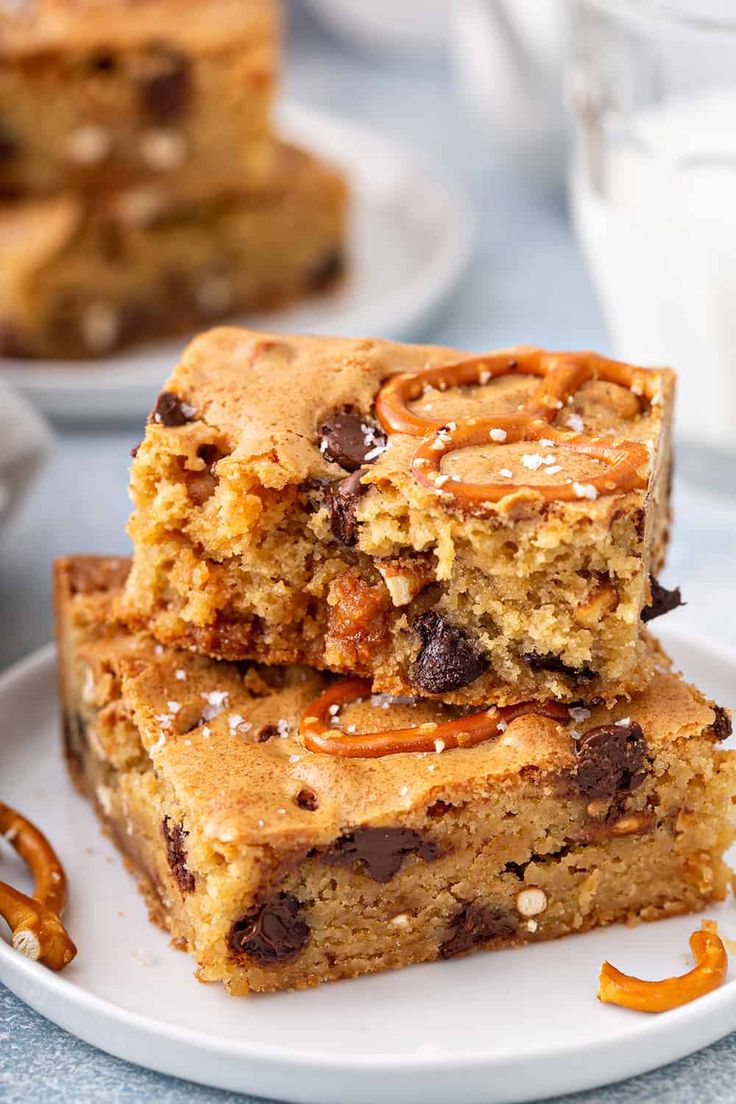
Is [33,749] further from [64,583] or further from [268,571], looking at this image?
[268,571]

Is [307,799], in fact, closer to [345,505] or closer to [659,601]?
[345,505]

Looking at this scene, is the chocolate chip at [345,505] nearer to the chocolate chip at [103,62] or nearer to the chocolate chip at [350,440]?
the chocolate chip at [350,440]

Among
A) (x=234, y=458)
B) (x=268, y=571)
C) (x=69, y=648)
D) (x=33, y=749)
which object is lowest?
→ (x=33, y=749)

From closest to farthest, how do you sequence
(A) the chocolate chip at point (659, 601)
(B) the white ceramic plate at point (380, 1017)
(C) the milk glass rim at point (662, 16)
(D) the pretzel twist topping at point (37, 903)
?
(B) the white ceramic plate at point (380, 1017)
(D) the pretzel twist topping at point (37, 903)
(A) the chocolate chip at point (659, 601)
(C) the milk glass rim at point (662, 16)

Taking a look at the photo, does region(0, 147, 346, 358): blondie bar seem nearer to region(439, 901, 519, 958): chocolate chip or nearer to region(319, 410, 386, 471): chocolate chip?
region(319, 410, 386, 471): chocolate chip

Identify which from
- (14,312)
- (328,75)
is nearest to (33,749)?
(14,312)

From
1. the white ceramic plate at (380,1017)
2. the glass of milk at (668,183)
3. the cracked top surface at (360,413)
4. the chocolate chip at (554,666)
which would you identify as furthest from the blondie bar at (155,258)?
the chocolate chip at (554,666)
